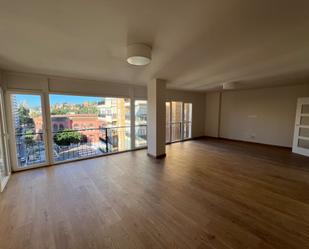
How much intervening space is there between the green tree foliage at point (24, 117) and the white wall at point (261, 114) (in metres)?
7.36

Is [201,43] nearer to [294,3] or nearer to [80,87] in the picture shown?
[294,3]

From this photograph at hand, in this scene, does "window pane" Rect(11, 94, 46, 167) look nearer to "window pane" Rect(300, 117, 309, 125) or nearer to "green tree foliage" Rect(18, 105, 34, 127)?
"green tree foliage" Rect(18, 105, 34, 127)

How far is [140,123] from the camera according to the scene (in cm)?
559

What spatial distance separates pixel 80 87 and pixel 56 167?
226cm

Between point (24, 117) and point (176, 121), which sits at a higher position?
point (24, 117)

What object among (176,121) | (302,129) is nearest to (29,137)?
(176,121)

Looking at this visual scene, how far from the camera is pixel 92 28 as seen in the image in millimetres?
1669

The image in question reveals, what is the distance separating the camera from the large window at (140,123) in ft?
17.8

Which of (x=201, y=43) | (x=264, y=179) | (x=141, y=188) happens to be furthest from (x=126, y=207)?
(x=264, y=179)

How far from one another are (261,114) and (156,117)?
4.65 meters

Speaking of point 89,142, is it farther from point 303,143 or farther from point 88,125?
point 303,143

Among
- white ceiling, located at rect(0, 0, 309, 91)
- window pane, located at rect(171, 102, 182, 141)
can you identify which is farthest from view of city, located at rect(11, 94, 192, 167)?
window pane, located at rect(171, 102, 182, 141)

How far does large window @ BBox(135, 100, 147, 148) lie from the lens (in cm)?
543

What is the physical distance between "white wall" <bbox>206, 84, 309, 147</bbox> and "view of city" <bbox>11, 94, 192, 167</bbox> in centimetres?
421
